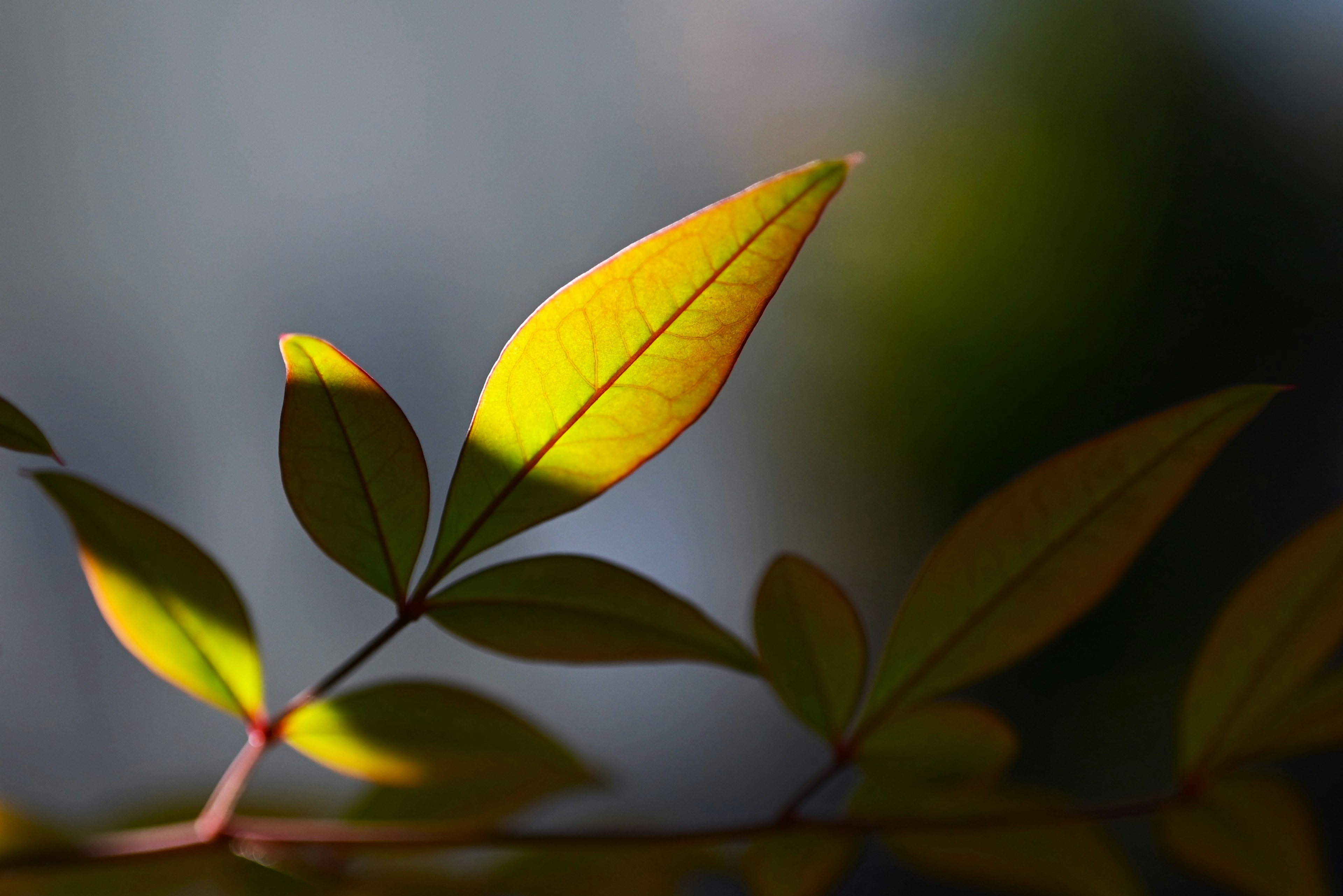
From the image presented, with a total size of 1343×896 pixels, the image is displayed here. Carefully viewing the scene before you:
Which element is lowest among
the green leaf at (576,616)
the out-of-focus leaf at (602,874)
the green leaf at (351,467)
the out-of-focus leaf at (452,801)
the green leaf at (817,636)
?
the out-of-focus leaf at (602,874)

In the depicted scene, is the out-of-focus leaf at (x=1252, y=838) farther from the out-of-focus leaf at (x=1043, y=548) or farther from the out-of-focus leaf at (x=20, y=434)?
the out-of-focus leaf at (x=20, y=434)

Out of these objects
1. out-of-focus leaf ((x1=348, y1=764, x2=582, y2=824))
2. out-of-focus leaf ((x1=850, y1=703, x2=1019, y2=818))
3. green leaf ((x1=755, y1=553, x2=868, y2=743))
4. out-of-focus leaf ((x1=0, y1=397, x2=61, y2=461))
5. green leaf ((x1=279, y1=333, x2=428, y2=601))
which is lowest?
out-of-focus leaf ((x1=348, y1=764, x2=582, y2=824))

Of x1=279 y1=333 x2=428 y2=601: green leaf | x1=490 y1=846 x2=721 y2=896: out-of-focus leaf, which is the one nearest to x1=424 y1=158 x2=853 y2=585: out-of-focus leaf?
x1=279 y1=333 x2=428 y2=601: green leaf

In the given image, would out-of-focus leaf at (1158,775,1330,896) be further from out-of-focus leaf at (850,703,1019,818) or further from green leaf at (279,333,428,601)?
green leaf at (279,333,428,601)

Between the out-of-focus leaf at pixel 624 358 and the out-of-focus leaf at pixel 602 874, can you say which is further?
the out-of-focus leaf at pixel 602 874

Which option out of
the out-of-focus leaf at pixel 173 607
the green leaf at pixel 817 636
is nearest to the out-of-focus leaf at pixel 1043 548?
the green leaf at pixel 817 636

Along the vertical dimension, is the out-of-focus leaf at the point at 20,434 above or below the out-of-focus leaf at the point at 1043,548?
above

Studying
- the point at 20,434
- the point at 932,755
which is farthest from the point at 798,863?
the point at 20,434
